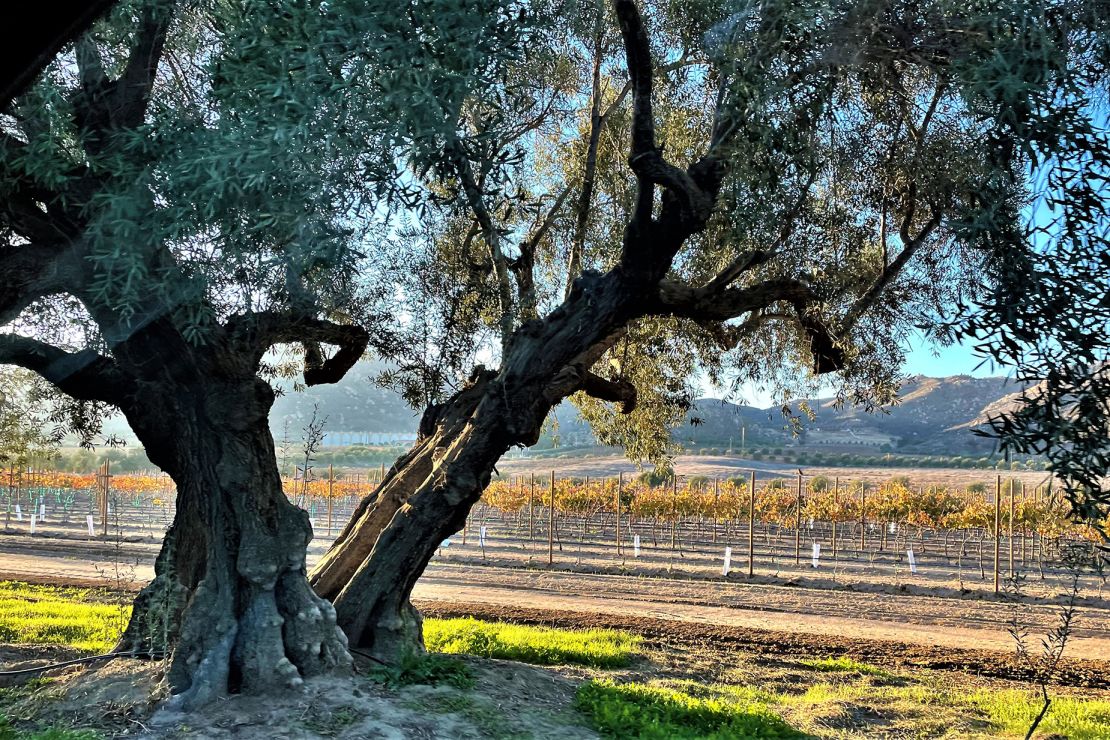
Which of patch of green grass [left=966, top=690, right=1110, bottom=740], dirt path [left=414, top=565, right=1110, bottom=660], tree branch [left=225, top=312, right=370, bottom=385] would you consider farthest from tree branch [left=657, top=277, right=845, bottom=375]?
dirt path [left=414, top=565, right=1110, bottom=660]

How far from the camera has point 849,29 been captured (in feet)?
23.0

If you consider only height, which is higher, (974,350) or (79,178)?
(79,178)

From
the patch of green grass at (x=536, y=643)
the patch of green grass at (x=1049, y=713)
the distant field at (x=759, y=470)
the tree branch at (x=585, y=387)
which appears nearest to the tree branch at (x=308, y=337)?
the tree branch at (x=585, y=387)

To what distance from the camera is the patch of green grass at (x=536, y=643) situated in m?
11.8

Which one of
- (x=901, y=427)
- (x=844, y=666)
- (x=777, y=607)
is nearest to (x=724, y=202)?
(x=844, y=666)

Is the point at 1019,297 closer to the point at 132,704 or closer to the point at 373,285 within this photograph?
the point at 373,285

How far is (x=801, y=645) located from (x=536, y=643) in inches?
191

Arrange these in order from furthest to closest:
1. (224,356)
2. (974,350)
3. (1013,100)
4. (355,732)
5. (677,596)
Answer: (677,596)
(224,356)
(355,732)
(1013,100)
(974,350)

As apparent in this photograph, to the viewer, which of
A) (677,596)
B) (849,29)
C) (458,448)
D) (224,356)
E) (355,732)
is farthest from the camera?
(677,596)

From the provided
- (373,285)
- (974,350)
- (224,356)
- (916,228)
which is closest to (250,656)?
(224,356)

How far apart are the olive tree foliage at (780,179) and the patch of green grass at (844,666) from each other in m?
3.71

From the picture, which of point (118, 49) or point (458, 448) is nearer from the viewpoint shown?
point (118, 49)

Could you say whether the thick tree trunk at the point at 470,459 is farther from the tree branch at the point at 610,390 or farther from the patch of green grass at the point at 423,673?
the tree branch at the point at 610,390

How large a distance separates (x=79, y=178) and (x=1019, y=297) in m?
6.53
